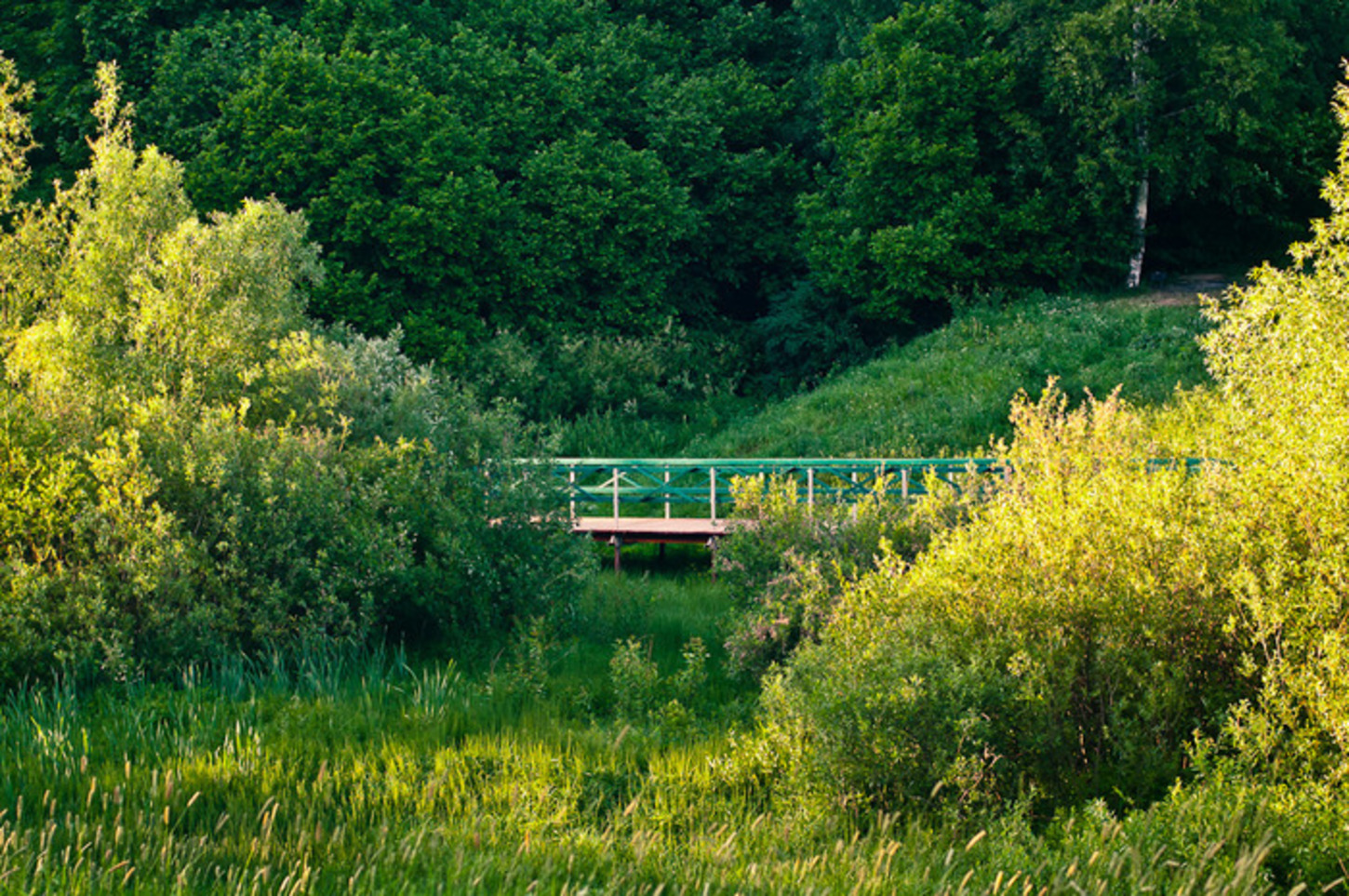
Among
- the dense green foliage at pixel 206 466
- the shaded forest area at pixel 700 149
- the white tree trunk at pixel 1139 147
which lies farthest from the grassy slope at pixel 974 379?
the dense green foliage at pixel 206 466

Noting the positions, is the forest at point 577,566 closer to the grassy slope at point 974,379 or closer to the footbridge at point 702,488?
the grassy slope at point 974,379

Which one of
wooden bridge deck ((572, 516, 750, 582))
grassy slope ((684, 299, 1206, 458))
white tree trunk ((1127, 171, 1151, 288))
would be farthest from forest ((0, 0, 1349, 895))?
white tree trunk ((1127, 171, 1151, 288))

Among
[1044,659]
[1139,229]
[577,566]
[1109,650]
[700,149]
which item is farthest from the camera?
[700,149]

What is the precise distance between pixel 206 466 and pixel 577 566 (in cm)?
432

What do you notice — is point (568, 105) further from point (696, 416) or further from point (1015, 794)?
point (1015, 794)

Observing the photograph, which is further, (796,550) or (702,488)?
(702,488)

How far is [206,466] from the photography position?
10.8 metres

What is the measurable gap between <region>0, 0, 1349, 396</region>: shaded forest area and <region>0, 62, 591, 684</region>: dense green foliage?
11.3 m

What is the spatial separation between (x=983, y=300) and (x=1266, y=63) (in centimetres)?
852

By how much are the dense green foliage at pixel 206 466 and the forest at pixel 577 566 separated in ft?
0.20

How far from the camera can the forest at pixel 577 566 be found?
6574mm

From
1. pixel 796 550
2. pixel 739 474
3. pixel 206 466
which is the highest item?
pixel 206 466

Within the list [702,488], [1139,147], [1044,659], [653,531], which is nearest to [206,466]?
[1044,659]

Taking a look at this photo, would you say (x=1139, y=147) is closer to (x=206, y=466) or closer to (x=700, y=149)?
(x=700, y=149)
